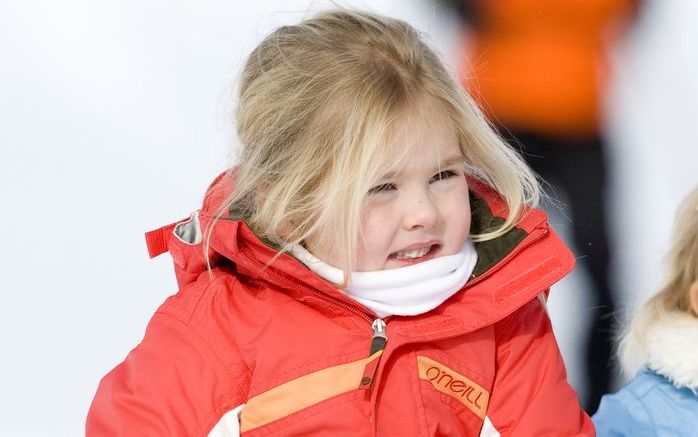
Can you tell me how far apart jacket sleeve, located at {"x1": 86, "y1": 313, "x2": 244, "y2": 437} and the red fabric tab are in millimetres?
155

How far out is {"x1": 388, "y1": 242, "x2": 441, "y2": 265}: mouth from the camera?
1554mm

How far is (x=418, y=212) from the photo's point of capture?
149 cm

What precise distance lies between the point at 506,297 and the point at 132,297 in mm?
910

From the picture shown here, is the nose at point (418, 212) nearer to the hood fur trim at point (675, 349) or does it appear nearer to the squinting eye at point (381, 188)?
the squinting eye at point (381, 188)

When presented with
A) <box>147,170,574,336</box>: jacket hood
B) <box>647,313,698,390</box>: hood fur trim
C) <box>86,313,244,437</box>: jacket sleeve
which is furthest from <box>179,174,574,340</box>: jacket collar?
<box>647,313,698,390</box>: hood fur trim

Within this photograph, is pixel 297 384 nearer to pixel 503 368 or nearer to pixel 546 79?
pixel 503 368

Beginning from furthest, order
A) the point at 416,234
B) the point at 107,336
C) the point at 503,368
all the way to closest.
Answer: the point at 107,336 → the point at 503,368 → the point at 416,234

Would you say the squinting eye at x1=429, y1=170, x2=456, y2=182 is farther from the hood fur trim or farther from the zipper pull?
the hood fur trim

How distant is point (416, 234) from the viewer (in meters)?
1.52

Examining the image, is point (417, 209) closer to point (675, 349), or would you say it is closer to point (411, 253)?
point (411, 253)

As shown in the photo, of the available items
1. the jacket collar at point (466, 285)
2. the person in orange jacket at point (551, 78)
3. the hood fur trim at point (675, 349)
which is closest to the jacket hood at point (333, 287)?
the jacket collar at point (466, 285)

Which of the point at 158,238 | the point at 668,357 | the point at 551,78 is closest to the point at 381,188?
the point at 158,238

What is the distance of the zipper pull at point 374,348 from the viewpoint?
1.52 metres

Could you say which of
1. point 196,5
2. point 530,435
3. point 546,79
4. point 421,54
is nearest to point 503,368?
point 530,435
